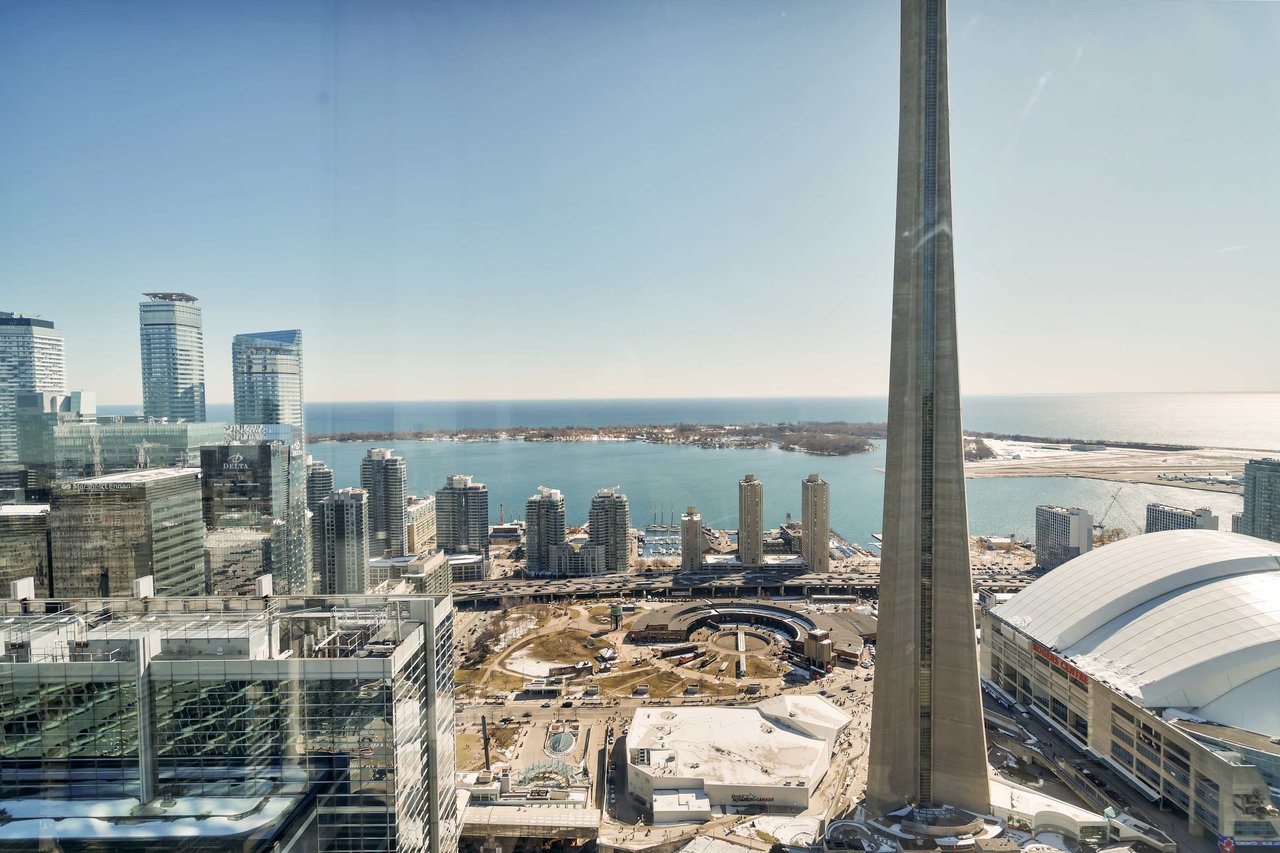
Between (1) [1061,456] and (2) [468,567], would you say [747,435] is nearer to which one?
(1) [1061,456]

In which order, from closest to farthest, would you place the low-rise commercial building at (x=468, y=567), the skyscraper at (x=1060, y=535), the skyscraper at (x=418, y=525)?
the skyscraper at (x=418, y=525)
the skyscraper at (x=1060, y=535)
the low-rise commercial building at (x=468, y=567)

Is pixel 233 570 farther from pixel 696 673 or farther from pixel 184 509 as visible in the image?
pixel 696 673

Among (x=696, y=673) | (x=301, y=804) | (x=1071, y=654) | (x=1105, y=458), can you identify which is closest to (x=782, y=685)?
(x=696, y=673)

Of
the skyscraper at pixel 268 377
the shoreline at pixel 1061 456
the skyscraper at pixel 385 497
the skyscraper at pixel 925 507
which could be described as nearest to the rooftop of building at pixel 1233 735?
the skyscraper at pixel 925 507

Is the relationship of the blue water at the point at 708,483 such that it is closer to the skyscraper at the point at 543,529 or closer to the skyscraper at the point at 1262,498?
the skyscraper at the point at 1262,498

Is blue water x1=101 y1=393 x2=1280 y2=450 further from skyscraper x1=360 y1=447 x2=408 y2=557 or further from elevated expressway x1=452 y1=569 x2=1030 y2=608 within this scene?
elevated expressway x1=452 y1=569 x2=1030 y2=608

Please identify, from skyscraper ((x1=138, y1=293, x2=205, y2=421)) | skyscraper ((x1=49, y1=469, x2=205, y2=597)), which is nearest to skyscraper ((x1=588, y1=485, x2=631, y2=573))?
skyscraper ((x1=49, y1=469, x2=205, y2=597))

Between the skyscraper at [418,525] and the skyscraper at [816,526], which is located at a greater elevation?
the skyscraper at [418,525]
